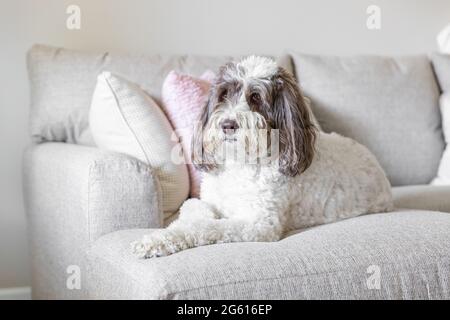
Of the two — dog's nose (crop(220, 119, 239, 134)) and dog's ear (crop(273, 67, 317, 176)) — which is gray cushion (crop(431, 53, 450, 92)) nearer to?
dog's ear (crop(273, 67, 317, 176))

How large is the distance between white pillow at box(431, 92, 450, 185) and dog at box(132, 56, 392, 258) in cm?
105

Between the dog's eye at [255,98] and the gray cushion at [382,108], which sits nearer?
the dog's eye at [255,98]

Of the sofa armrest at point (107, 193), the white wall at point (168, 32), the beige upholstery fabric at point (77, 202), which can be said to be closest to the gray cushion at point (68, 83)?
the beige upholstery fabric at point (77, 202)

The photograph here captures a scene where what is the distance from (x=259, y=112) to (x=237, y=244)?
0.41 metres

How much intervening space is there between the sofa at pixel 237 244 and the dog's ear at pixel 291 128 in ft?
0.70

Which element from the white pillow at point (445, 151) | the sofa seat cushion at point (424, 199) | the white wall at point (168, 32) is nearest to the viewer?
the sofa seat cushion at point (424, 199)

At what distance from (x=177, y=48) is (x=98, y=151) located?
117 cm

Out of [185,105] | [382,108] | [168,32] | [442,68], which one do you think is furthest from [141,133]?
[442,68]

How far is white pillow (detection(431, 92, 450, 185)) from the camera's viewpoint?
3.40 meters

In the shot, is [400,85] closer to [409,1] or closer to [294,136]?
[409,1]

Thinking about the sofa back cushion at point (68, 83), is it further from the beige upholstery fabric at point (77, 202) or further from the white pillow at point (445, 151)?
the white pillow at point (445, 151)

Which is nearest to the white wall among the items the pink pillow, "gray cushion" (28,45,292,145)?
"gray cushion" (28,45,292,145)

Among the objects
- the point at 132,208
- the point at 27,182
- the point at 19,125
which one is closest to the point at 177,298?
the point at 132,208

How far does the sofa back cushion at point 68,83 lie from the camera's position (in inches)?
118
